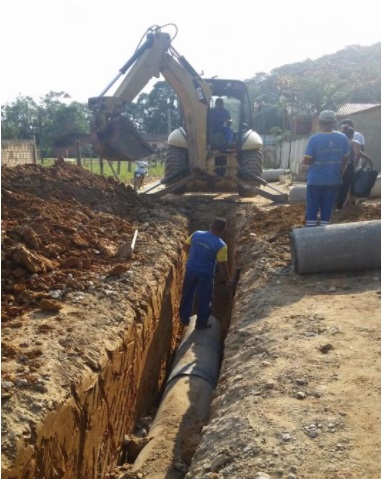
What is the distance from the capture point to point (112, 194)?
11055mm

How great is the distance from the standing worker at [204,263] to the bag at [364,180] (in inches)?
106

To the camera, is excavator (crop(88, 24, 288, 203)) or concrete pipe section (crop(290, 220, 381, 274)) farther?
excavator (crop(88, 24, 288, 203))

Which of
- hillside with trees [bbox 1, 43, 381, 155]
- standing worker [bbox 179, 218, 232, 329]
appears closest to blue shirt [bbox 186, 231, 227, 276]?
standing worker [bbox 179, 218, 232, 329]

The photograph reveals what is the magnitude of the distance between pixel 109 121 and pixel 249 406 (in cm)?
758

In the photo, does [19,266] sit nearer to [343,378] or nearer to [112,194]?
[343,378]

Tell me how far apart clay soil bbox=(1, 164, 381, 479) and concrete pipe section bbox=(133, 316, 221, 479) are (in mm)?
109

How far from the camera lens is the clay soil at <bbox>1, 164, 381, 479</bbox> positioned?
3115 millimetres

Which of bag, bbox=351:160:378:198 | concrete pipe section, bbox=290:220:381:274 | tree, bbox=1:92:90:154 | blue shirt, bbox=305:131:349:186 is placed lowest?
concrete pipe section, bbox=290:220:381:274

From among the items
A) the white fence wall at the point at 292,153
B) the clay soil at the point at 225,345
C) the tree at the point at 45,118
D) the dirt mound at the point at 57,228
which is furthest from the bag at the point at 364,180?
the tree at the point at 45,118

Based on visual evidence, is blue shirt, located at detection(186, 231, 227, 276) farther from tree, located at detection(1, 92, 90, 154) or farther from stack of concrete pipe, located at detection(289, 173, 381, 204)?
tree, located at detection(1, 92, 90, 154)

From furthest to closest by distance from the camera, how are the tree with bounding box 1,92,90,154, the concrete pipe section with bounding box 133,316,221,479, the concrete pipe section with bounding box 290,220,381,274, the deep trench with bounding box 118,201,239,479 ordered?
the tree with bounding box 1,92,90,154 < the concrete pipe section with bounding box 290,220,381,274 < the deep trench with bounding box 118,201,239,479 < the concrete pipe section with bounding box 133,316,221,479

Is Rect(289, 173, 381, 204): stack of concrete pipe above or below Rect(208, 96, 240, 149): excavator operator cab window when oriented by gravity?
below

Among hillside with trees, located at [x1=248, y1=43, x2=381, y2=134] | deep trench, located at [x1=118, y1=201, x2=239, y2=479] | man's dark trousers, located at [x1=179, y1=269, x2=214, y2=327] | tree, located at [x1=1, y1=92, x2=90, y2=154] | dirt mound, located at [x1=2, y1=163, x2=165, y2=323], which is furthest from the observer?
tree, located at [x1=1, y1=92, x2=90, y2=154]

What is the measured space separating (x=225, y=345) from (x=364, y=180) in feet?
15.2
